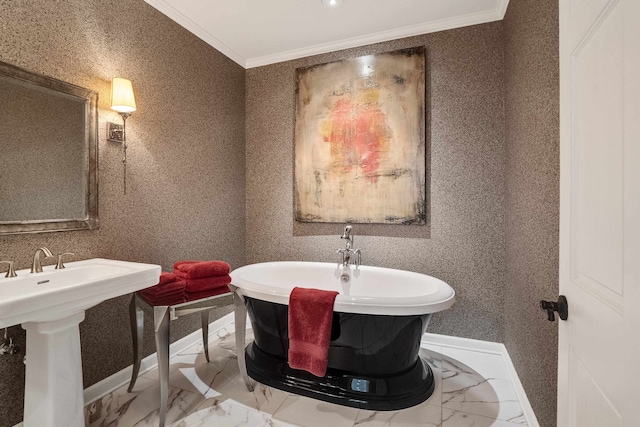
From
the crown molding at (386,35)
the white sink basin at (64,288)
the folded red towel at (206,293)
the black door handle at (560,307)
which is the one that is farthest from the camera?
the crown molding at (386,35)

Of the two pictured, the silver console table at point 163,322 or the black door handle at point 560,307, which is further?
the silver console table at point 163,322

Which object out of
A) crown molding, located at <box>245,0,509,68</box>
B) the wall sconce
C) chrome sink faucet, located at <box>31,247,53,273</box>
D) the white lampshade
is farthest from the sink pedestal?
crown molding, located at <box>245,0,509,68</box>

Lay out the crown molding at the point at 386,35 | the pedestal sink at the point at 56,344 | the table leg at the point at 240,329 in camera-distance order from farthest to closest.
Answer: the crown molding at the point at 386,35
the table leg at the point at 240,329
the pedestal sink at the point at 56,344

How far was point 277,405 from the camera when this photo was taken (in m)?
1.77

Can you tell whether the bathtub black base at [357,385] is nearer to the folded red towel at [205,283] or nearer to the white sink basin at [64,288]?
the folded red towel at [205,283]

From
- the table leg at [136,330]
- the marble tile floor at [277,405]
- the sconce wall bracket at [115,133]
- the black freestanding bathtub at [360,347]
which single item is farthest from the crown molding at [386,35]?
the marble tile floor at [277,405]

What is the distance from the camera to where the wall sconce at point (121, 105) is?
1.84 metres

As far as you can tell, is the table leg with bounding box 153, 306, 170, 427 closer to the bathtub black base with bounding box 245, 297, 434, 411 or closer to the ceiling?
the bathtub black base with bounding box 245, 297, 434, 411

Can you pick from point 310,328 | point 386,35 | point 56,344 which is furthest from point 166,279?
point 386,35

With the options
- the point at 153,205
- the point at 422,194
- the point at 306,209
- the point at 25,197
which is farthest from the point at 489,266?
the point at 25,197

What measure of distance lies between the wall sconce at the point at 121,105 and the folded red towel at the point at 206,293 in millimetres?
971

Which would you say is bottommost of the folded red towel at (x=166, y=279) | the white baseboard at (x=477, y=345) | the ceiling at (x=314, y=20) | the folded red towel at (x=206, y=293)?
the white baseboard at (x=477, y=345)

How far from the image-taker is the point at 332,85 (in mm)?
2773

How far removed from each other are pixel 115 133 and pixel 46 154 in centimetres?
40
